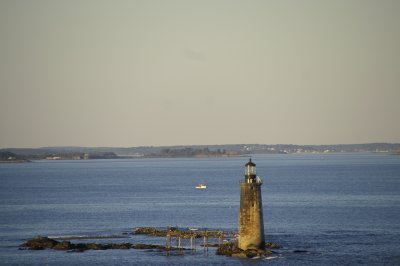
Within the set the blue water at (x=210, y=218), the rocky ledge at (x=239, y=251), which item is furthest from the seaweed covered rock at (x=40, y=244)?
the rocky ledge at (x=239, y=251)

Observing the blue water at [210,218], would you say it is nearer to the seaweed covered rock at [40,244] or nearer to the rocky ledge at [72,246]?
the seaweed covered rock at [40,244]

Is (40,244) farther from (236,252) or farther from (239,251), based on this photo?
(239,251)

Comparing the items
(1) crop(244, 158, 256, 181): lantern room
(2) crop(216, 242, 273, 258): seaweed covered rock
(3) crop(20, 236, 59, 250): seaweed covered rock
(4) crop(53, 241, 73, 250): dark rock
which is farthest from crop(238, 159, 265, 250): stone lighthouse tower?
(3) crop(20, 236, 59, 250): seaweed covered rock

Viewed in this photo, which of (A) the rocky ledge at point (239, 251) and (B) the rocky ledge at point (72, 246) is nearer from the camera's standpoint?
(A) the rocky ledge at point (239, 251)

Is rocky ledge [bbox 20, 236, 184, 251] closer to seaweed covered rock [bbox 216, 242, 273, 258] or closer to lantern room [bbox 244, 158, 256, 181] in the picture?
seaweed covered rock [bbox 216, 242, 273, 258]

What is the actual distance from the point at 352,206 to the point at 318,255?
51212 mm

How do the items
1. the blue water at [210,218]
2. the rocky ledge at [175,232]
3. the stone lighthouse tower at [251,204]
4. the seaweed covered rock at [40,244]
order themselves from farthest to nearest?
the rocky ledge at [175,232]
the seaweed covered rock at [40,244]
the blue water at [210,218]
the stone lighthouse tower at [251,204]

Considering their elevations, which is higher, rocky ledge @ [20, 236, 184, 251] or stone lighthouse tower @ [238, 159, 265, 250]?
stone lighthouse tower @ [238, 159, 265, 250]

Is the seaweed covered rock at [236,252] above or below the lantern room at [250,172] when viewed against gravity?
below

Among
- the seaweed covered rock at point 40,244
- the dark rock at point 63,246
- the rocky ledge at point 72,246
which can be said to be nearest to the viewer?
the rocky ledge at point 72,246

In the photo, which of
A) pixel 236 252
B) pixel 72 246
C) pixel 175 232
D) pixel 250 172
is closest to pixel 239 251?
pixel 236 252

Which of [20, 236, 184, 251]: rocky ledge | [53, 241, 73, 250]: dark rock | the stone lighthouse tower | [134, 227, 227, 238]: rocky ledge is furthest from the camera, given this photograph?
[134, 227, 227, 238]: rocky ledge

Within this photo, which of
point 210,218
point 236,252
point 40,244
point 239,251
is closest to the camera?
point 239,251

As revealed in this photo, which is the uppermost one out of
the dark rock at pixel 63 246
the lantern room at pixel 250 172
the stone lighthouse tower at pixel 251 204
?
the lantern room at pixel 250 172
